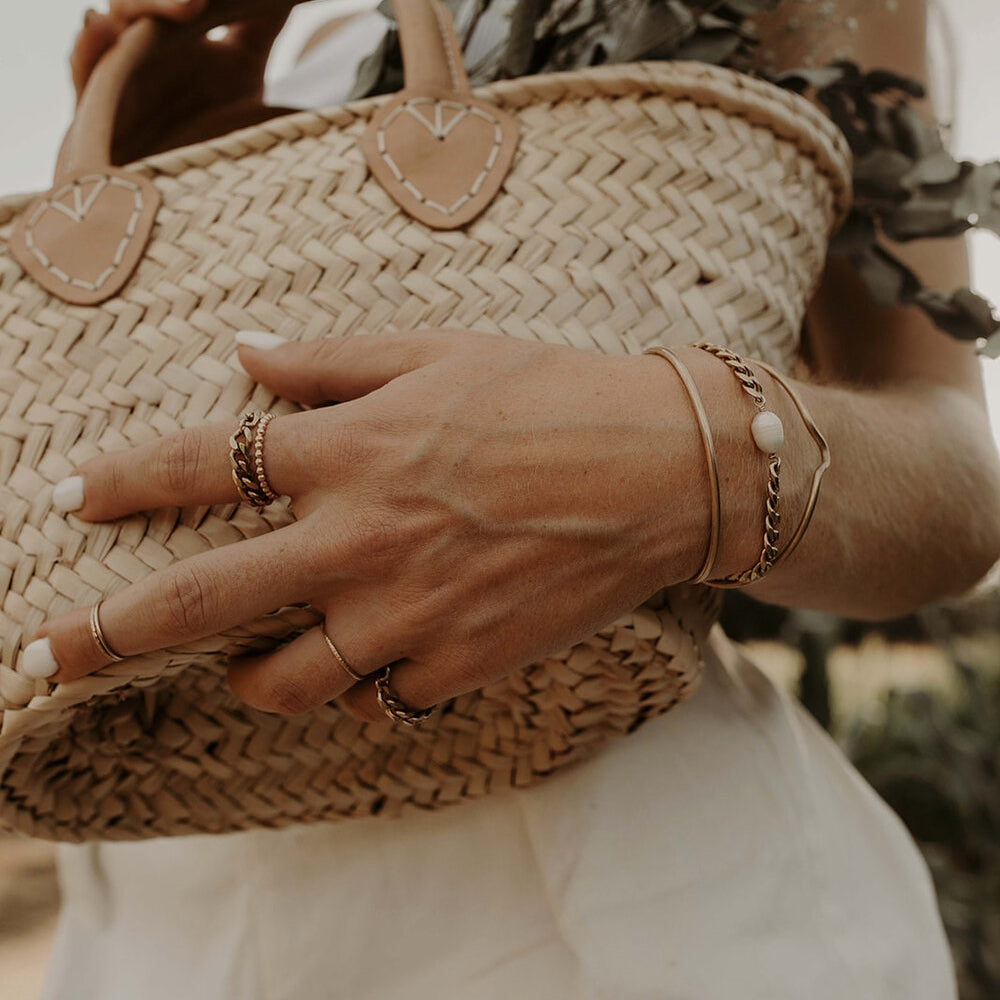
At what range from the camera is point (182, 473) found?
51cm

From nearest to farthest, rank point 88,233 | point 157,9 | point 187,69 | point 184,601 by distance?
point 184,601 → point 88,233 → point 157,9 → point 187,69

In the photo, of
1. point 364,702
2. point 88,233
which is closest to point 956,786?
point 364,702

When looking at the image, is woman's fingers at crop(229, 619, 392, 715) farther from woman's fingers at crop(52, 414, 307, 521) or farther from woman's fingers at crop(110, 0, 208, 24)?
woman's fingers at crop(110, 0, 208, 24)

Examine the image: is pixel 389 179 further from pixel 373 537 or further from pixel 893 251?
pixel 893 251

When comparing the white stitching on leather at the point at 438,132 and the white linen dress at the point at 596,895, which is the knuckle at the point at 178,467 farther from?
the white linen dress at the point at 596,895

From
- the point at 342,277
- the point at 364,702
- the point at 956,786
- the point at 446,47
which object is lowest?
the point at 956,786

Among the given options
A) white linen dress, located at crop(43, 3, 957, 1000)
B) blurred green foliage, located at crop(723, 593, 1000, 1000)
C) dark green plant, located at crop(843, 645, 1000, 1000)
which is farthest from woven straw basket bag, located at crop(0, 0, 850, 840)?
dark green plant, located at crop(843, 645, 1000, 1000)

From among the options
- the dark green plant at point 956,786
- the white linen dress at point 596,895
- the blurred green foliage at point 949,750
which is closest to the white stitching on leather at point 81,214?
the white linen dress at point 596,895

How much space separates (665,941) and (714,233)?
53 centimetres

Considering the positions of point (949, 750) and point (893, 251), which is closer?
point (893, 251)

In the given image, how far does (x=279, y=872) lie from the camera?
819 mm

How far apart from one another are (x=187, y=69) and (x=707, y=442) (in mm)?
626

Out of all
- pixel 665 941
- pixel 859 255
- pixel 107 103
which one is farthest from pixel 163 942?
pixel 859 255

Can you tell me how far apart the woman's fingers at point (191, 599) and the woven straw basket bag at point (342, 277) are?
0.03m
